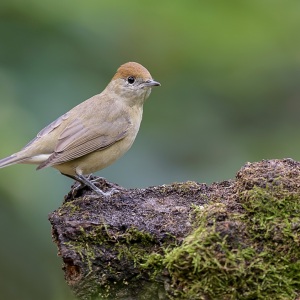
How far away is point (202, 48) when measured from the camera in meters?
5.91

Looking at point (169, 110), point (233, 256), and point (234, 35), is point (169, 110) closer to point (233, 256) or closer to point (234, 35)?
point (234, 35)

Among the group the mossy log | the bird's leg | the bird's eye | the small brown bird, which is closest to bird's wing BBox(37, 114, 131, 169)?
the small brown bird

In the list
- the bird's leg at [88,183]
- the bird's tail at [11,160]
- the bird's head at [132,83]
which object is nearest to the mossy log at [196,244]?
the bird's leg at [88,183]

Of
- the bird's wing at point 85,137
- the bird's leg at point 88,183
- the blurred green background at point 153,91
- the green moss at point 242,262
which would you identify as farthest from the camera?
the bird's wing at point 85,137

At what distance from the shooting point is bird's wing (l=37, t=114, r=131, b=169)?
202 inches

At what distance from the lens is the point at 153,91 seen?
6621 mm

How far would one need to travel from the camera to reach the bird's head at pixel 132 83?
582cm

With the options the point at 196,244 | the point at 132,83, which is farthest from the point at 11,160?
the point at 196,244

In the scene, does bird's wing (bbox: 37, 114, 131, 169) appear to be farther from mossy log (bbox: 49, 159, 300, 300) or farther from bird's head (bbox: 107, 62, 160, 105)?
mossy log (bbox: 49, 159, 300, 300)

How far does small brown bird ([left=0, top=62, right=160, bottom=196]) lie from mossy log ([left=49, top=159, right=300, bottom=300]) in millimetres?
1105

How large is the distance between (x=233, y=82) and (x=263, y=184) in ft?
10.6

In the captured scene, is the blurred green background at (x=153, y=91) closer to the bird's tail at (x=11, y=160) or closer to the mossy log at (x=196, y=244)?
the bird's tail at (x=11, y=160)

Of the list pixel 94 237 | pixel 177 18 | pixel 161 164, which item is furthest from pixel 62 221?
pixel 177 18

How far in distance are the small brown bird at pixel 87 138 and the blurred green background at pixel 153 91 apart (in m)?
0.13
